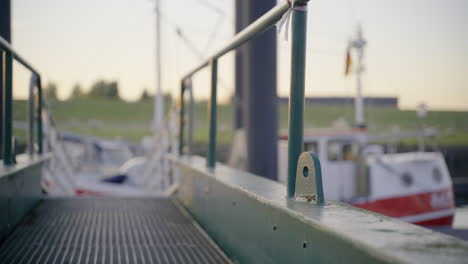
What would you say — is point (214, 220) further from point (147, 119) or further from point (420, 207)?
point (147, 119)

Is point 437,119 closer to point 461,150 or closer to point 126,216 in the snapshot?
point 461,150

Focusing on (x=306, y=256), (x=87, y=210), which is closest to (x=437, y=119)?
(x=87, y=210)

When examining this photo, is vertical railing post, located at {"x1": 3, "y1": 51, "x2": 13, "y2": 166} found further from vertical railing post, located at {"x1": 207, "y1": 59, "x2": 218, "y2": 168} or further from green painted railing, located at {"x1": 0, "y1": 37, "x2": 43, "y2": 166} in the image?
vertical railing post, located at {"x1": 207, "y1": 59, "x2": 218, "y2": 168}

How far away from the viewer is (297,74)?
250 centimetres

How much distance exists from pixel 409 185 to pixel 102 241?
13.5 meters

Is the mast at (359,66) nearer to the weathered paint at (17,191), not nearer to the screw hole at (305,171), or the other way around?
the weathered paint at (17,191)

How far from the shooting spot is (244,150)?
9938 millimetres

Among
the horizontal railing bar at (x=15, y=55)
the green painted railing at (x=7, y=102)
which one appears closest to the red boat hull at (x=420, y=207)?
the horizontal railing bar at (x=15, y=55)

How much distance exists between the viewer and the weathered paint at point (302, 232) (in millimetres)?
1558

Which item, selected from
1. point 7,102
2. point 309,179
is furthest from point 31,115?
point 309,179

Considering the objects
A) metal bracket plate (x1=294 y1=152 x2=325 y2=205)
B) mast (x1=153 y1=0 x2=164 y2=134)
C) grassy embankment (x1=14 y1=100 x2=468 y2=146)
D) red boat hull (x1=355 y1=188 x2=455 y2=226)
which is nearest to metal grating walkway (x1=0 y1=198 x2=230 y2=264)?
metal bracket plate (x1=294 y1=152 x2=325 y2=205)

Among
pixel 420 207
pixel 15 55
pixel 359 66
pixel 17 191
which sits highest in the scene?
pixel 359 66

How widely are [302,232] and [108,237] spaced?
8.07ft

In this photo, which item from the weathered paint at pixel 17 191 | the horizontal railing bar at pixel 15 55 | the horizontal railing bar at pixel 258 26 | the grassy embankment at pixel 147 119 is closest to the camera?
the horizontal railing bar at pixel 258 26
